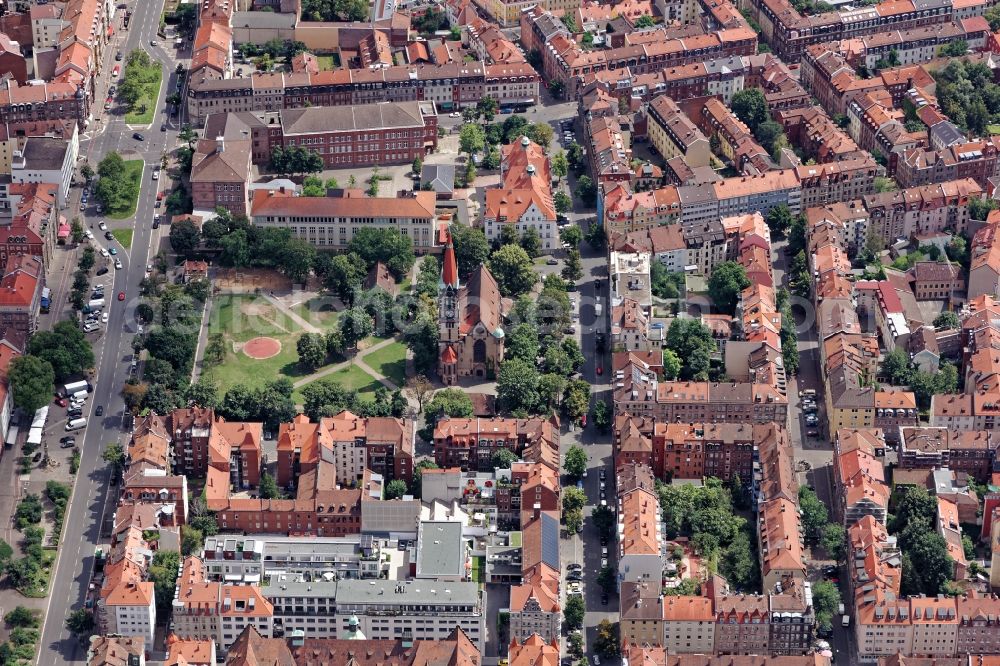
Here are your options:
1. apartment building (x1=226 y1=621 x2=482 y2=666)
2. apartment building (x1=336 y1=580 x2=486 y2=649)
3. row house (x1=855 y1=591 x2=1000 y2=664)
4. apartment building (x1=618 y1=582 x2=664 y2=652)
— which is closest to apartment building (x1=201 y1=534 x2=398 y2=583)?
apartment building (x1=336 y1=580 x2=486 y2=649)

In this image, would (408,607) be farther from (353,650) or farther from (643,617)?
(643,617)

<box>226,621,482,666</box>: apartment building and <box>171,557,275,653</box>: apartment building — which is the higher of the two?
<box>171,557,275,653</box>: apartment building

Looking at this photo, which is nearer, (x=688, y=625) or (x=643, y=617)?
(x=643, y=617)

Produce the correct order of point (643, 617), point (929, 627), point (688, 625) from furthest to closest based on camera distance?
point (688, 625) → point (643, 617) → point (929, 627)

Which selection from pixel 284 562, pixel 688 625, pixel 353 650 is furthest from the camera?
pixel 284 562

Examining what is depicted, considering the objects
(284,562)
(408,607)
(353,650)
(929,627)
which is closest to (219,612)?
(284,562)

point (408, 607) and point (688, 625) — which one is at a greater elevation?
point (408, 607)

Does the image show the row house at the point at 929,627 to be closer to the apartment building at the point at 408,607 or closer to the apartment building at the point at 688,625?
the apartment building at the point at 688,625

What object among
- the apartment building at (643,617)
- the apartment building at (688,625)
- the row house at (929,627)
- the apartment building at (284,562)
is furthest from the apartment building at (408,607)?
the row house at (929,627)

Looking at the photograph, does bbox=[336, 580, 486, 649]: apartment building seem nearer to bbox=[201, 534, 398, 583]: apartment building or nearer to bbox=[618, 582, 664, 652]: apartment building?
bbox=[201, 534, 398, 583]: apartment building

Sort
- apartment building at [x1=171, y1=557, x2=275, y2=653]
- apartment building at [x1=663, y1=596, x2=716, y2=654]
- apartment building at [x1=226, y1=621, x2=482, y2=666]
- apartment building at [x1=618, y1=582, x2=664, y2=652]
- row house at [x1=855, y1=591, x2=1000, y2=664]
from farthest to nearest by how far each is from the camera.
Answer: apartment building at [x1=171, y1=557, x2=275, y2=653], apartment building at [x1=663, y1=596, x2=716, y2=654], apartment building at [x1=618, y1=582, x2=664, y2=652], row house at [x1=855, y1=591, x2=1000, y2=664], apartment building at [x1=226, y1=621, x2=482, y2=666]

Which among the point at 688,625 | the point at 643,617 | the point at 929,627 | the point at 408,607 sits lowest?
the point at 688,625
